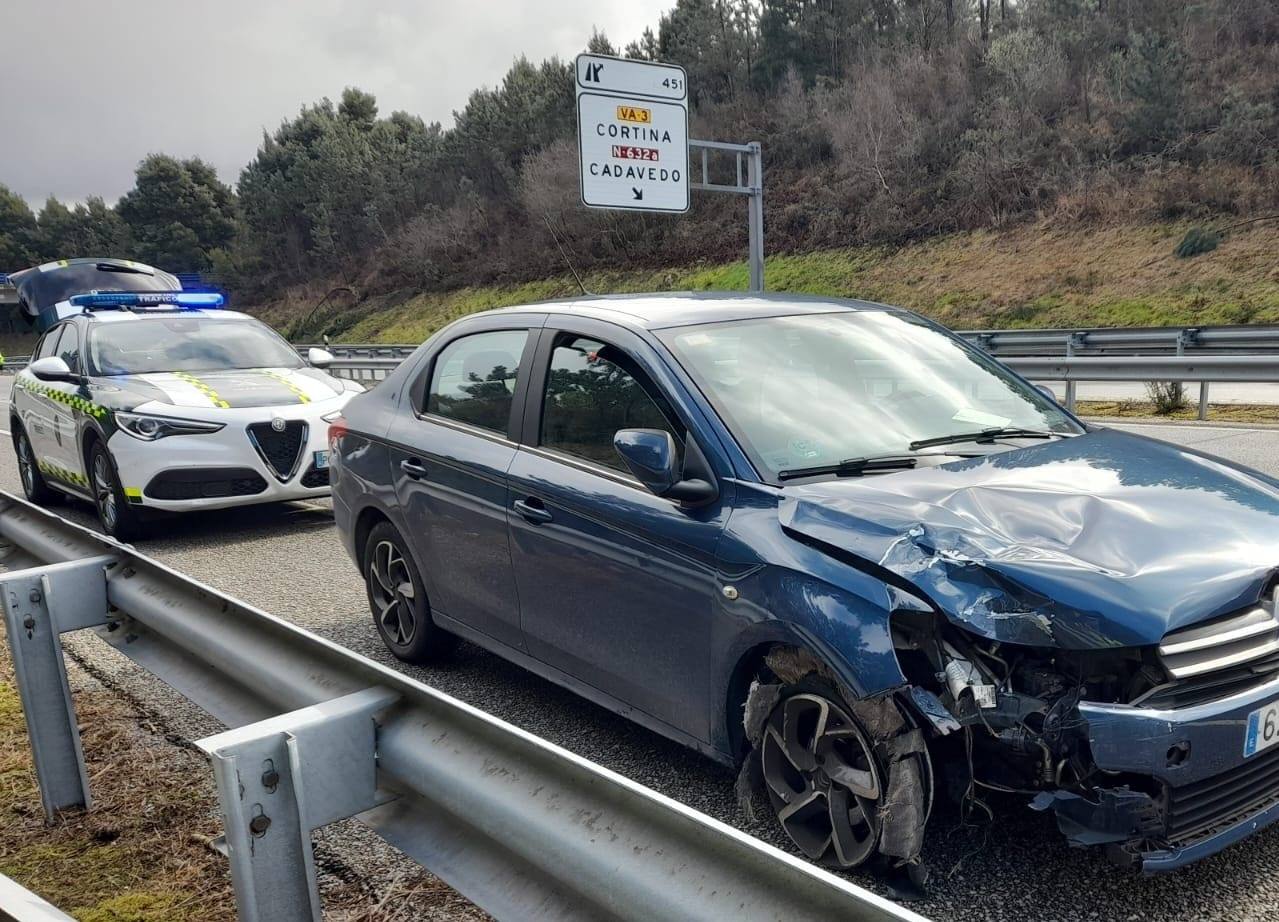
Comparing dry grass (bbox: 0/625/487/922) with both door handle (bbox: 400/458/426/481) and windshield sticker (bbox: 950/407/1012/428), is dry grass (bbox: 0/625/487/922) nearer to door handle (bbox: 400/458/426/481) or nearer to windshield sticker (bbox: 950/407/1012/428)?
door handle (bbox: 400/458/426/481)

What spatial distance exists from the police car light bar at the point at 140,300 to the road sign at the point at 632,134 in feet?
25.6

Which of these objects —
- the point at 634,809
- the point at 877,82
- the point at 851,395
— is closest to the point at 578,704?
the point at 851,395

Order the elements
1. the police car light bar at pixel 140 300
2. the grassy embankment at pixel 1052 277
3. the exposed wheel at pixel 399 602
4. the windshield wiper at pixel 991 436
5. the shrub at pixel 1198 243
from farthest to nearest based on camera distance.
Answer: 1. the shrub at pixel 1198 243
2. the grassy embankment at pixel 1052 277
3. the police car light bar at pixel 140 300
4. the exposed wheel at pixel 399 602
5. the windshield wiper at pixel 991 436

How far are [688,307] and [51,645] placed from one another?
2.44 meters

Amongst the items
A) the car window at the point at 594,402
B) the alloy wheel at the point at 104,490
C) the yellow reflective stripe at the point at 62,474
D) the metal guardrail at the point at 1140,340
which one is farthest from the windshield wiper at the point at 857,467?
the metal guardrail at the point at 1140,340

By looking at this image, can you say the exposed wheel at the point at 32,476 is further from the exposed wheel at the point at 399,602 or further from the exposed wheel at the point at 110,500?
the exposed wheel at the point at 399,602

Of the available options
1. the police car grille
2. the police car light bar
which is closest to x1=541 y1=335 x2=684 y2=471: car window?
the police car grille

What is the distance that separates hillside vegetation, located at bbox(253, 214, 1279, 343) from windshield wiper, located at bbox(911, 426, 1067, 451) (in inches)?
870

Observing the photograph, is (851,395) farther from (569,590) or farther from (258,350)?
(258,350)

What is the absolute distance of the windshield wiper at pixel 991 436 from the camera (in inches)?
135

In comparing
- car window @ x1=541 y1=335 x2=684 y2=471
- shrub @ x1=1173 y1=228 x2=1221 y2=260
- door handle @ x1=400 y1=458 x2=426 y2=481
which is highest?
shrub @ x1=1173 y1=228 x2=1221 y2=260

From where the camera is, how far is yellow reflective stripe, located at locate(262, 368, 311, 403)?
8.32 m

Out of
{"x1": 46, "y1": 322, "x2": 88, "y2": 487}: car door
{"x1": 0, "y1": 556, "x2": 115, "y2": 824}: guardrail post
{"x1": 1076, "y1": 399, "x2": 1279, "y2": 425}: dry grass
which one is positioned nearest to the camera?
{"x1": 0, "y1": 556, "x2": 115, "y2": 824}: guardrail post

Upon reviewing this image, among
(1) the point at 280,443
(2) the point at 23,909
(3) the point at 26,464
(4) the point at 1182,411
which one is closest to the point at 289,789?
(2) the point at 23,909
